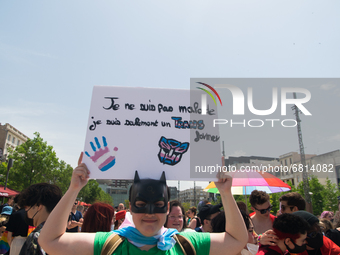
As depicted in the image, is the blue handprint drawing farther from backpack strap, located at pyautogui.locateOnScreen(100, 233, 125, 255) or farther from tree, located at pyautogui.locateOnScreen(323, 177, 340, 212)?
tree, located at pyautogui.locateOnScreen(323, 177, 340, 212)

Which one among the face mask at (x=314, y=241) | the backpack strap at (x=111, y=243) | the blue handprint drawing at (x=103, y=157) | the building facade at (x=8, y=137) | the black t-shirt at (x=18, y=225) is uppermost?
the building facade at (x=8, y=137)

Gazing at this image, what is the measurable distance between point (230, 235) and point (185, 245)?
0.38 meters

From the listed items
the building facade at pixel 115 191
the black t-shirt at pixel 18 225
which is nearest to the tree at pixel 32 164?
the black t-shirt at pixel 18 225

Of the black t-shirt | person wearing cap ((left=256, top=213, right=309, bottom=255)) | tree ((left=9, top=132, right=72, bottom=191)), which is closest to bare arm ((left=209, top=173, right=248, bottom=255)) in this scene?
person wearing cap ((left=256, top=213, right=309, bottom=255))

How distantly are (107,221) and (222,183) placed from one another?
186 centimetres

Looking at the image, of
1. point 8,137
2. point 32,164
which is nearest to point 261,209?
point 32,164

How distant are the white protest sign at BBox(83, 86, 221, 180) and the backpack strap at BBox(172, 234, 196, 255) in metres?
0.45

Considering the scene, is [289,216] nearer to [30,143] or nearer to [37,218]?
[37,218]

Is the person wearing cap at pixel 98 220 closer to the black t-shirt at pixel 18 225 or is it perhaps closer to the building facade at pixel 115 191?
the black t-shirt at pixel 18 225

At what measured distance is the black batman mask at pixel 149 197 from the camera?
1788 mm

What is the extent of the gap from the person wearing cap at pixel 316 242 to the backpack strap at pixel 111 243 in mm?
1916

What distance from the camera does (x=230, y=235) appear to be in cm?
194

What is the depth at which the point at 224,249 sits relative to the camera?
1871 millimetres

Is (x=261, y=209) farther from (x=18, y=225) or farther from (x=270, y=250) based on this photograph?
(x=18, y=225)
